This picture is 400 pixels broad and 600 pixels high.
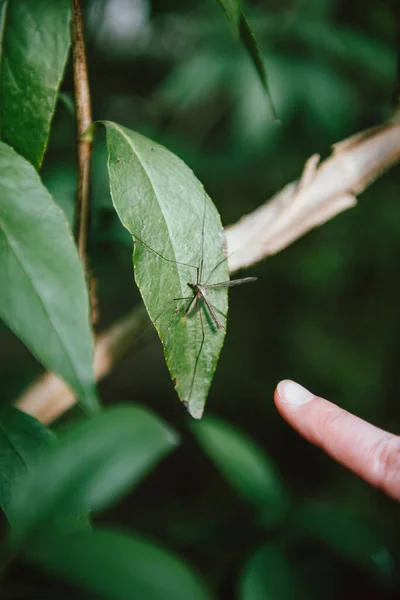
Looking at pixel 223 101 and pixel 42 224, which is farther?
pixel 223 101

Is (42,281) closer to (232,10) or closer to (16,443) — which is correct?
(16,443)

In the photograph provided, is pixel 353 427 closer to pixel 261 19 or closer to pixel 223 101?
pixel 261 19

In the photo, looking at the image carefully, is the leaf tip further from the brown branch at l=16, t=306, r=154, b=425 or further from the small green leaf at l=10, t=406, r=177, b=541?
the brown branch at l=16, t=306, r=154, b=425

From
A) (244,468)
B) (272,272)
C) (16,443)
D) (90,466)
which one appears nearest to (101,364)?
(16,443)

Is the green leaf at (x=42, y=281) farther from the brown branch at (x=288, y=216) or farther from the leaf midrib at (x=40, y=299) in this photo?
the brown branch at (x=288, y=216)

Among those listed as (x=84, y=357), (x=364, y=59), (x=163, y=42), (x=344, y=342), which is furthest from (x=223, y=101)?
(x=84, y=357)

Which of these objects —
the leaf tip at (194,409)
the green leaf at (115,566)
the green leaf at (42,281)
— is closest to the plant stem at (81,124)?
the green leaf at (42,281)

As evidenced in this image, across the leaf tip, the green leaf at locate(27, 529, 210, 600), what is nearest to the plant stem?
the leaf tip
